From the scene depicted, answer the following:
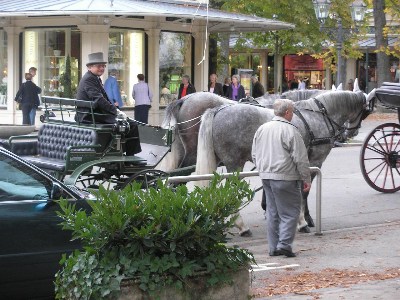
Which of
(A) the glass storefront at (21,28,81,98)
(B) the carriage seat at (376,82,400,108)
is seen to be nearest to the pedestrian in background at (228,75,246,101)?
(A) the glass storefront at (21,28,81,98)

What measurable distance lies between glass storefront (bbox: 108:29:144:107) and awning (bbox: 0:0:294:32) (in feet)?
3.76

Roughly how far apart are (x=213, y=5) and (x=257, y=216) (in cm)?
2790

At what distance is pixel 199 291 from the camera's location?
6.10 metres

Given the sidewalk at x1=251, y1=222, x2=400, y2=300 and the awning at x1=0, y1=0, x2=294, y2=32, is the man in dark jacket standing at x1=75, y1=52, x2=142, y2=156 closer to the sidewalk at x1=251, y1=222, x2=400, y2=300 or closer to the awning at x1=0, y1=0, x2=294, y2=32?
the sidewalk at x1=251, y1=222, x2=400, y2=300

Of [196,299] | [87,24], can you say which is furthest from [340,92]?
[87,24]

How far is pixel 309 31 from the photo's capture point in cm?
3709

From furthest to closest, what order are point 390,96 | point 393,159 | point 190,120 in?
point 393,159
point 390,96
point 190,120

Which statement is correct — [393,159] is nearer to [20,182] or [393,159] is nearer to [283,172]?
[283,172]

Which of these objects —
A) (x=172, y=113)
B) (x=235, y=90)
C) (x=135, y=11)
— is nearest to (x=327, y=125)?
(x=172, y=113)

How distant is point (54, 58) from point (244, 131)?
59.5 feet

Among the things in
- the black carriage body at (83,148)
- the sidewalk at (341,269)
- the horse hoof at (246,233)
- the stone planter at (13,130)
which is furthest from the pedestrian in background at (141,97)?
the horse hoof at (246,233)

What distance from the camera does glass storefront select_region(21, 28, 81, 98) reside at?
28609mm

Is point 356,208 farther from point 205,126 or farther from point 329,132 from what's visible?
point 205,126

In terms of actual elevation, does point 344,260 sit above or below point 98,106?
below
